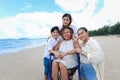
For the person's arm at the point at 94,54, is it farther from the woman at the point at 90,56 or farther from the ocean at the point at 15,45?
the ocean at the point at 15,45

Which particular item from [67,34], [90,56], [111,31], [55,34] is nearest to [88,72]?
[90,56]

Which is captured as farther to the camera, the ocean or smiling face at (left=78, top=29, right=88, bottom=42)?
the ocean

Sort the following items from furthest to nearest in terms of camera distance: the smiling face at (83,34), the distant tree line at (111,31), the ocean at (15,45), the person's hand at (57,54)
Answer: the distant tree line at (111,31) → the ocean at (15,45) → the person's hand at (57,54) → the smiling face at (83,34)

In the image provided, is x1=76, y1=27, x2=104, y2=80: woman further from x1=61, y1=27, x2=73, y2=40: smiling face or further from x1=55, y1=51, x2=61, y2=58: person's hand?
x1=55, y1=51, x2=61, y2=58: person's hand

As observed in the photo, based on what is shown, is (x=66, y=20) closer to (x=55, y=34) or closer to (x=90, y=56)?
(x=55, y=34)

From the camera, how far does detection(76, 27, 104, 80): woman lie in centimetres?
442

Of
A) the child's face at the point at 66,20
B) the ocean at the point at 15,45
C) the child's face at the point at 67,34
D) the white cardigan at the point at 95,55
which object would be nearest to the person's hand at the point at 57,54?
the child's face at the point at 67,34

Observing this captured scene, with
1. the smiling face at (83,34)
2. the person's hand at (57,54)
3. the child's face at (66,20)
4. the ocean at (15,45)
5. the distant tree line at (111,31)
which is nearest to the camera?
the smiling face at (83,34)

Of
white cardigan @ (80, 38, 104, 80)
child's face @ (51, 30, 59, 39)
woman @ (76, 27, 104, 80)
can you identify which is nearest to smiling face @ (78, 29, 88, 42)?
woman @ (76, 27, 104, 80)

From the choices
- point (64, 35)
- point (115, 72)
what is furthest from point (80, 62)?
point (115, 72)

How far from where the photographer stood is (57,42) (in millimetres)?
5016

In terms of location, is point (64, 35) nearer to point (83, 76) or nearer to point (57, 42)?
point (57, 42)

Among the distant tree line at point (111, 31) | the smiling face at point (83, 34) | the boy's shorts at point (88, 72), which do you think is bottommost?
the distant tree line at point (111, 31)

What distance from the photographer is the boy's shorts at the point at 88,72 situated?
180 inches
